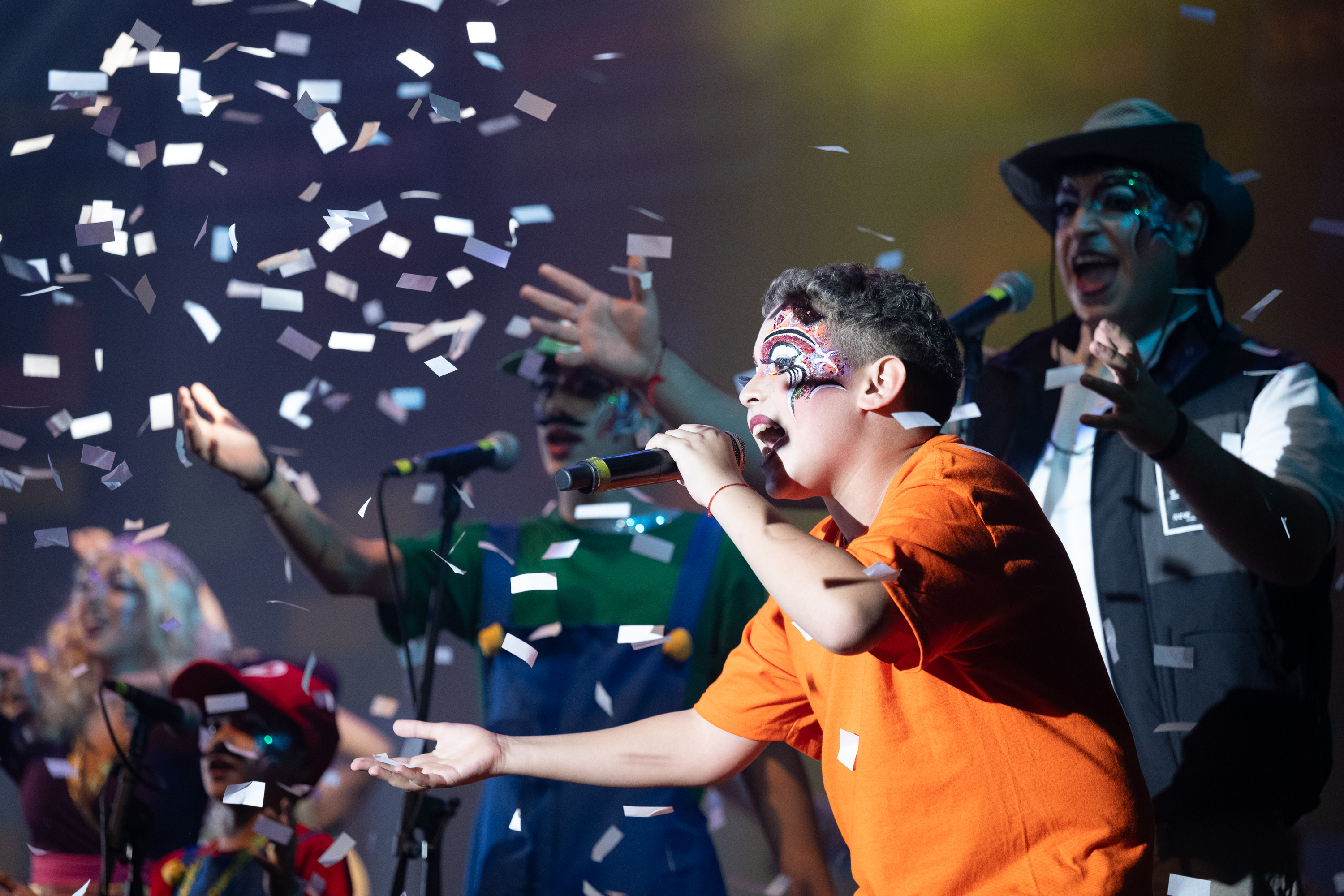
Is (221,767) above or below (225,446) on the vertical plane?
below

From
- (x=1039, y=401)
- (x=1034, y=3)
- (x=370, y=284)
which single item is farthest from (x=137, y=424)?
(x=1034, y=3)

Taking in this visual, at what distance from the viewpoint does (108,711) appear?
3.11 meters

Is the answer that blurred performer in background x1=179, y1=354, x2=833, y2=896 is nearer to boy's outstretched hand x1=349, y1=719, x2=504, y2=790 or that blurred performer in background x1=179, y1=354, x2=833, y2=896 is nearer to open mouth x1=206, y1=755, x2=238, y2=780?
open mouth x1=206, y1=755, x2=238, y2=780

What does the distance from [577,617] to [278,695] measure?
34.8 inches

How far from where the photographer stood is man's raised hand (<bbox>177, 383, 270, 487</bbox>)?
8.55ft

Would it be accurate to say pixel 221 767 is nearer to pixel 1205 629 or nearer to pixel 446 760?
pixel 446 760

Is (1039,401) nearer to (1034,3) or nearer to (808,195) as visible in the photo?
(808,195)

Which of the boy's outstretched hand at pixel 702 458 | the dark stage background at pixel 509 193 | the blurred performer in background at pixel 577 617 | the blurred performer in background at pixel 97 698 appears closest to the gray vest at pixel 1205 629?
the dark stage background at pixel 509 193

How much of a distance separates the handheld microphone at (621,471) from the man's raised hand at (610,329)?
4.21ft

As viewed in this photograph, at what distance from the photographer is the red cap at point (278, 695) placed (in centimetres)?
278

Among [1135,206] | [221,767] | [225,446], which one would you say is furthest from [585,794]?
[1135,206]

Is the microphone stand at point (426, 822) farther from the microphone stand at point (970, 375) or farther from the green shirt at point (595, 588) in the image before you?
the microphone stand at point (970, 375)

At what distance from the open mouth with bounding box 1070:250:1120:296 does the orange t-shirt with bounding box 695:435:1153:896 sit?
4.22ft

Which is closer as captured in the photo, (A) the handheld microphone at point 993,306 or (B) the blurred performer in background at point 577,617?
(A) the handheld microphone at point 993,306
